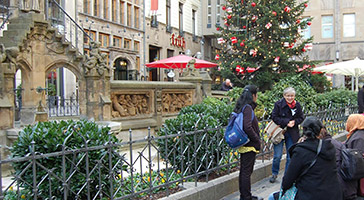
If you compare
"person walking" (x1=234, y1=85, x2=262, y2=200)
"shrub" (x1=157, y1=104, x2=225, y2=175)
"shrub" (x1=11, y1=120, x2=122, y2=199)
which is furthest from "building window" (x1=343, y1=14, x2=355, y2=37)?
"shrub" (x1=11, y1=120, x2=122, y2=199)

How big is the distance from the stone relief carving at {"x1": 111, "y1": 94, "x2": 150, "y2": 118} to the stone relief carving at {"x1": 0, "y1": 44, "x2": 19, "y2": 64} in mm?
3152

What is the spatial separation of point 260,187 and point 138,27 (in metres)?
23.7

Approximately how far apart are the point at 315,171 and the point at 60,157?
2867 millimetres

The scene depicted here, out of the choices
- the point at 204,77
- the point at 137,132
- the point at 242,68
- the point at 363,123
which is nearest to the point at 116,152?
the point at 363,123

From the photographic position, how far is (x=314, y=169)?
13.1 feet

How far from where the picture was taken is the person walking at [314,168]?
13.1ft

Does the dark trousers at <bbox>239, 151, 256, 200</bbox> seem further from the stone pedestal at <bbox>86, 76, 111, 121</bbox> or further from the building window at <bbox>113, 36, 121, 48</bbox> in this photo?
the building window at <bbox>113, 36, 121, 48</bbox>

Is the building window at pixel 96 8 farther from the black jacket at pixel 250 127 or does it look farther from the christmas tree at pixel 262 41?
the black jacket at pixel 250 127

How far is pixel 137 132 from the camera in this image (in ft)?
37.8

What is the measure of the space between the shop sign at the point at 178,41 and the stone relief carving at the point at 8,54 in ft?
85.2

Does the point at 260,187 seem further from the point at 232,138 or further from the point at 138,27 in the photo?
the point at 138,27

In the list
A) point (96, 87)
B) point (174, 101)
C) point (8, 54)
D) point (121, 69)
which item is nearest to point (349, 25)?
point (121, 69)

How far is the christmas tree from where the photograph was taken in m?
17.8

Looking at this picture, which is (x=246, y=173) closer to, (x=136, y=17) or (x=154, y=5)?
(x=154, y=5)
